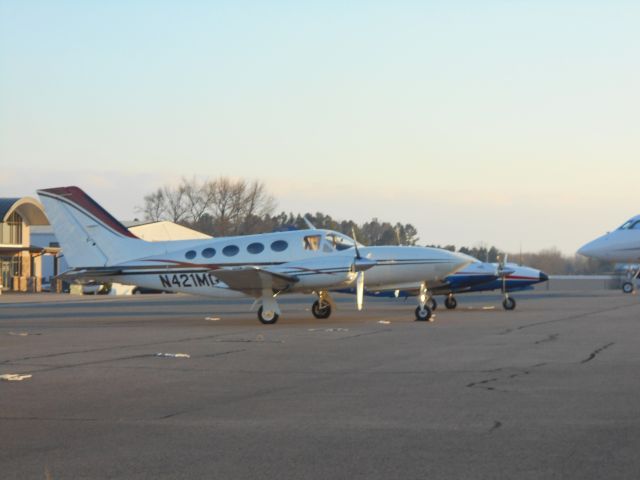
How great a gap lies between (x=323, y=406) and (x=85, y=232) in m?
19.0

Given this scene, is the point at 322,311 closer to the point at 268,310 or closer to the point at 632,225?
the point at 268,310

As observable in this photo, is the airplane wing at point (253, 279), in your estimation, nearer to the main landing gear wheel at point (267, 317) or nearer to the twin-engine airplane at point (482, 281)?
the main landing gear wheel at point (267, 317)

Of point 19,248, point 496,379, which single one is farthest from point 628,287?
point 19,248

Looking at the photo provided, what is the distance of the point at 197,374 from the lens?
14.0 meters

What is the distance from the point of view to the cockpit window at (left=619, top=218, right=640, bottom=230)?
4725 centimetres

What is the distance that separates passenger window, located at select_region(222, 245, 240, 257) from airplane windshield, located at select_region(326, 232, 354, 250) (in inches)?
102

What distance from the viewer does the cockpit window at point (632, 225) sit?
47.2 meters

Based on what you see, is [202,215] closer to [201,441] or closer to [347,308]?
[347,308]

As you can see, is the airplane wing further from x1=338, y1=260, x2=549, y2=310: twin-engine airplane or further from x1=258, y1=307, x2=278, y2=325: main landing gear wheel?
x1=338, y1=260, x2=549, y2=310: twin-engine airplane

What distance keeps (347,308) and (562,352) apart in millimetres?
19121

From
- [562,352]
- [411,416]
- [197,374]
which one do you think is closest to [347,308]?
[562,352]

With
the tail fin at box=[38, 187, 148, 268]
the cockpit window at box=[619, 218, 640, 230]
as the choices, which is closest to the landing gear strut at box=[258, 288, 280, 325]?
the tail fin at box=[38, 187, 148, 268]

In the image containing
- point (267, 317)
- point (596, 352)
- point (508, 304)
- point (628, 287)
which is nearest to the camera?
point (596, 352)

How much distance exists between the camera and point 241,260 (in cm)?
2769
